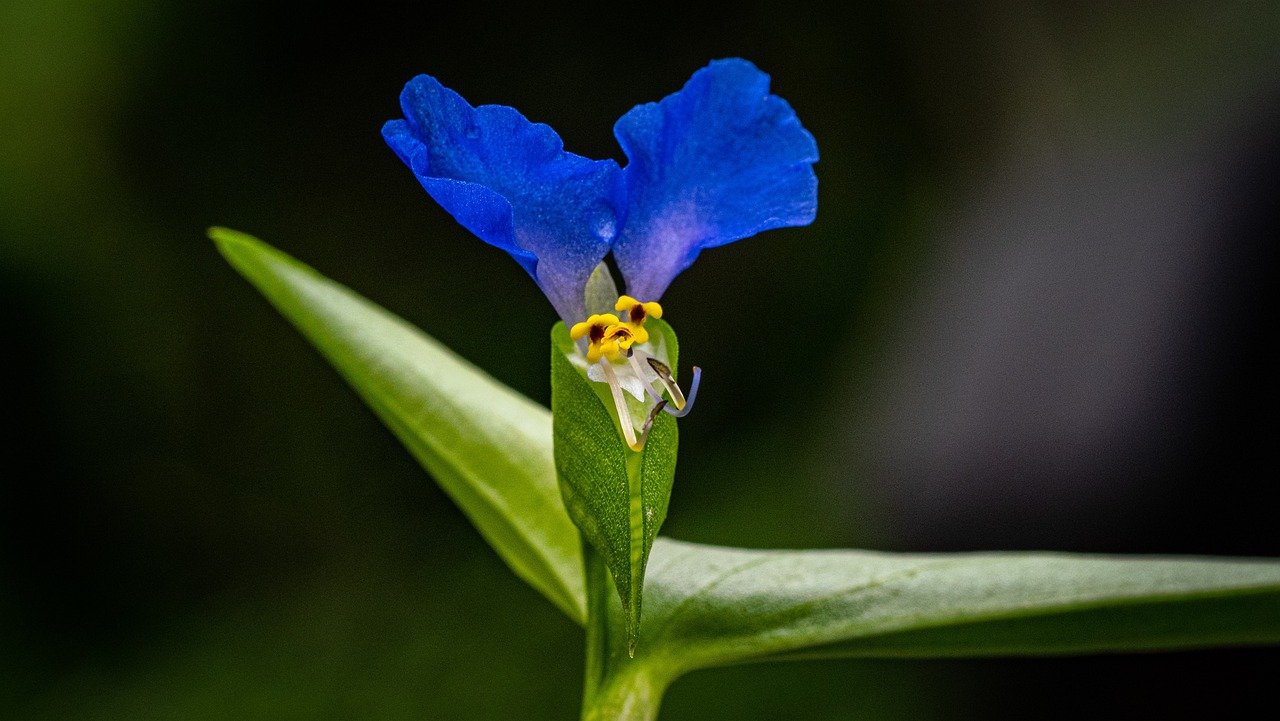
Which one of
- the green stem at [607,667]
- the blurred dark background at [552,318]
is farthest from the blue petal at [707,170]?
the blurred dark background at [552,318]

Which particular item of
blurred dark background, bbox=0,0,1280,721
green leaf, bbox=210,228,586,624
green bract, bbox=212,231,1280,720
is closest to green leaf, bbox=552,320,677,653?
green bract, bbox=212,231,1280,720

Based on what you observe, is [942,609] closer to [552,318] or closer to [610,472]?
[610,472]

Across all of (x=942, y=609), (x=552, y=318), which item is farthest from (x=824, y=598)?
(x=552, y=318)

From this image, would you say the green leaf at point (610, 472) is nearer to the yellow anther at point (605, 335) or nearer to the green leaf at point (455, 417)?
the yellow anther at point (605, 335)

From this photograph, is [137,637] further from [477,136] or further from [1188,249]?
[1188,249]

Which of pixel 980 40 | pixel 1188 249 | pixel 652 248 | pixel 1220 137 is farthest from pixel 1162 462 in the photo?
pixel 652 248

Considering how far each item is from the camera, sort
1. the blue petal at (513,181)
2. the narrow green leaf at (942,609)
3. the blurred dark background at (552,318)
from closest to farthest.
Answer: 1. the blue petal at (513,181)
2. the narrow green leaf at (942,609)
3. the blurred dark background at (552,318)

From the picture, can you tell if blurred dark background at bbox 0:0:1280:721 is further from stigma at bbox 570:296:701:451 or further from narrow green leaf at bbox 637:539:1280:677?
stigma at bbox 570:296:701:451
